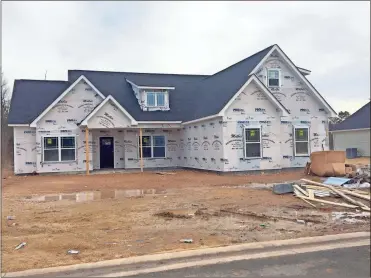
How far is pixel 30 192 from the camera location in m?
13.1

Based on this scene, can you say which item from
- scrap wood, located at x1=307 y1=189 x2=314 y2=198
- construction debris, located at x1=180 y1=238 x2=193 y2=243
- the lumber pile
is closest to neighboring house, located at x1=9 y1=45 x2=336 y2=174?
the lumber pile

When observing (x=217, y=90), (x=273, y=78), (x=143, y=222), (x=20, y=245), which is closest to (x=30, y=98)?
(x=217, y=90)

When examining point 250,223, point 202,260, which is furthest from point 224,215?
point 202,260

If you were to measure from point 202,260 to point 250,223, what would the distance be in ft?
7.92

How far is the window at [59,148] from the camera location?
20.0 meters

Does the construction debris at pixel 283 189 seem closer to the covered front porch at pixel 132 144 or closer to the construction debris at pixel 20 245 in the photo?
the construction debris at pixel 20 245

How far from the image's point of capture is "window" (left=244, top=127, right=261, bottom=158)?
58.7 feet

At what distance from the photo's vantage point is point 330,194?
33.7ft

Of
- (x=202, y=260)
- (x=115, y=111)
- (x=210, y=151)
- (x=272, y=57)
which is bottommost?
(x=202, y=260)

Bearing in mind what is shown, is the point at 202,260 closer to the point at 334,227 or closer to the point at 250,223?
the point at 250,223

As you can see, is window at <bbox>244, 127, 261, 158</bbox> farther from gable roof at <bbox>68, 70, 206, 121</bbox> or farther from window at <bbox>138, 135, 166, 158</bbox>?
window at <bbox>138, 135, 166, 158</bbox>

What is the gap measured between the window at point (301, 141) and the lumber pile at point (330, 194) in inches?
319

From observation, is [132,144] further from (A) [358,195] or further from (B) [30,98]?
(A) [358,195]

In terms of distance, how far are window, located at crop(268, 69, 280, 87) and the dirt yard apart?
29.5 ft
